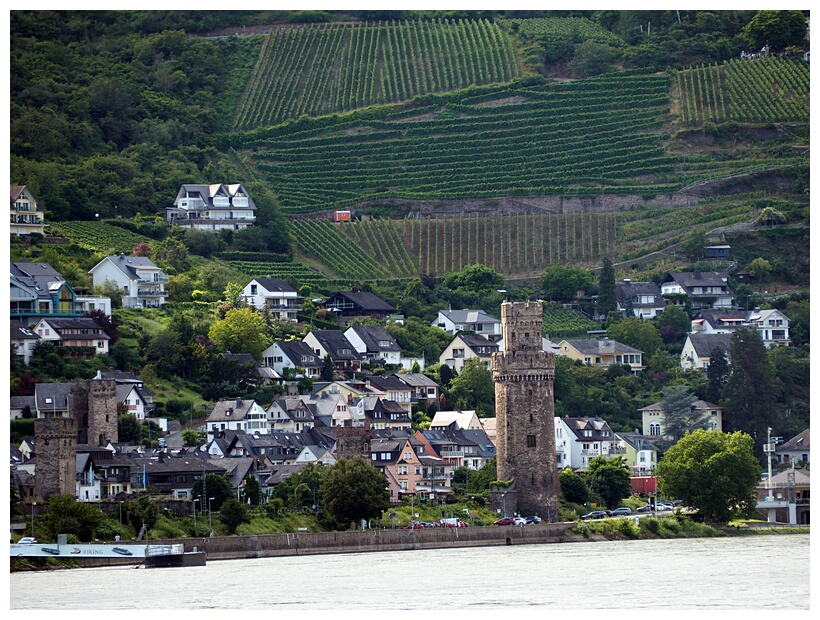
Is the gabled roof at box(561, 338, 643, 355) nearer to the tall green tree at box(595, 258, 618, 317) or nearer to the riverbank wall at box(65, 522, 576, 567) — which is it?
the tall green tree at box(595, 258, 618, 317)

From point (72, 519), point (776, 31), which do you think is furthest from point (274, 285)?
point (776, 31)

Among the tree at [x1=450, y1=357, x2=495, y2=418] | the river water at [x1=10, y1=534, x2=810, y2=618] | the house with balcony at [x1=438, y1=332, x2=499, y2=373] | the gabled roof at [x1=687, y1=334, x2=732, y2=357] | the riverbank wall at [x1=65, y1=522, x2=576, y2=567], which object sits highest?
the gabled roof at [x1=687, y1=334, x2=732, y2=357]


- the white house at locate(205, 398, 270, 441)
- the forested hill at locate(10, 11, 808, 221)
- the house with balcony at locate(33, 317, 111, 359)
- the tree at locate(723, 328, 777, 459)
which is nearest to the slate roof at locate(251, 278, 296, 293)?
the forested hill at locate(10, 11, 808, 221)

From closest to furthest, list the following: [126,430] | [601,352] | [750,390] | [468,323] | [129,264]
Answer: [126,430]
[750,390]
[129,264]
[601,352]
[468,323]

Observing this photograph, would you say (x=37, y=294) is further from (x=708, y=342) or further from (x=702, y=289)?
(x=702, y=289)

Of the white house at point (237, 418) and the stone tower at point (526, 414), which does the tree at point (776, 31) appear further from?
the stone tower at point (526, 414)

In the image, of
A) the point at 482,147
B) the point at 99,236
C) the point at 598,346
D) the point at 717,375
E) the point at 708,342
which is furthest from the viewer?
the point at 482,147
